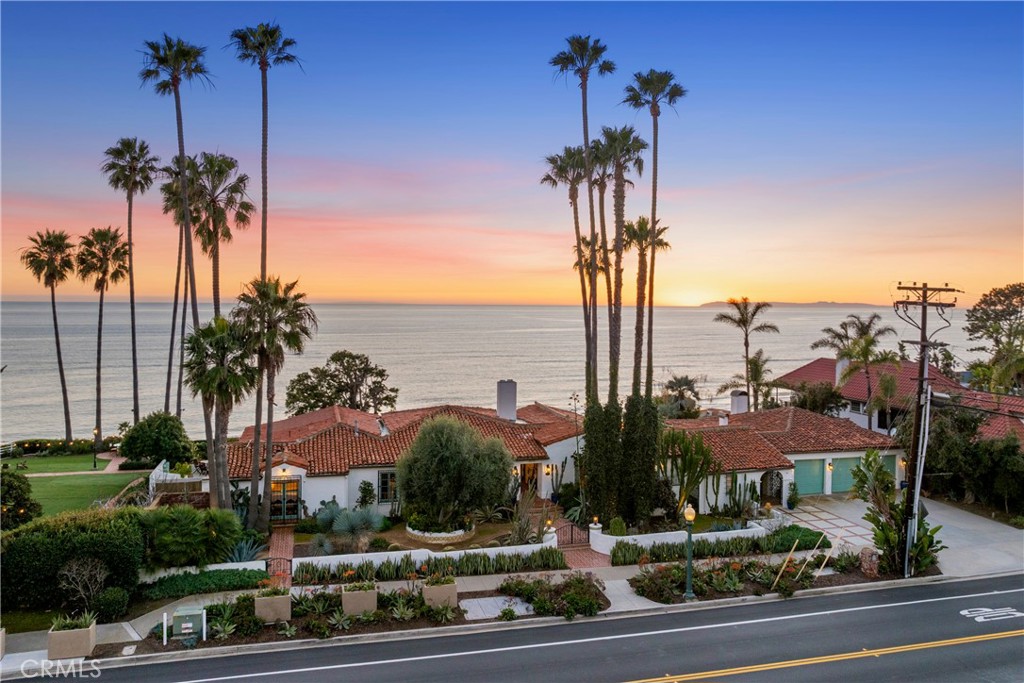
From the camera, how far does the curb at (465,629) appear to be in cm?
1531

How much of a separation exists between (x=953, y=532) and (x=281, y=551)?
2403 centimetres

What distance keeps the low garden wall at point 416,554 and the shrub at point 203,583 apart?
156cm

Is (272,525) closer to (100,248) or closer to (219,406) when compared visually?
(219,406)

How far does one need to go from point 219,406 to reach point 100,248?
93.1ft

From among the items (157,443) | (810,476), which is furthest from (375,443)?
(810,476)

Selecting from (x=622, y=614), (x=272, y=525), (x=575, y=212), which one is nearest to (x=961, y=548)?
(x=622, y=614)

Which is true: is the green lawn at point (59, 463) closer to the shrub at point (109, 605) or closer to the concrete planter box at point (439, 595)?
the shrub at point (109, 605)

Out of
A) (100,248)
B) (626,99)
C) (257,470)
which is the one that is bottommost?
(257,470)

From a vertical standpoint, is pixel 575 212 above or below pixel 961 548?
above

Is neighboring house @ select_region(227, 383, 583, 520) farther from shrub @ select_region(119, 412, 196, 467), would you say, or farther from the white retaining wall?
shrub @ select_region(119, 412, 196, 467)

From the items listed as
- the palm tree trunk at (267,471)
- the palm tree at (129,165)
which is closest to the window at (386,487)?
the palm tree trunk at (267,471)

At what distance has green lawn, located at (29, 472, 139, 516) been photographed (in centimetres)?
2623

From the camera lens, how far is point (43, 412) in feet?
275

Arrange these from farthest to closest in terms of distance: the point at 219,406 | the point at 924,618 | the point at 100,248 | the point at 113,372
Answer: the point at 113,372
the point at 100,248
the point at 219,406
the point at 924,618
